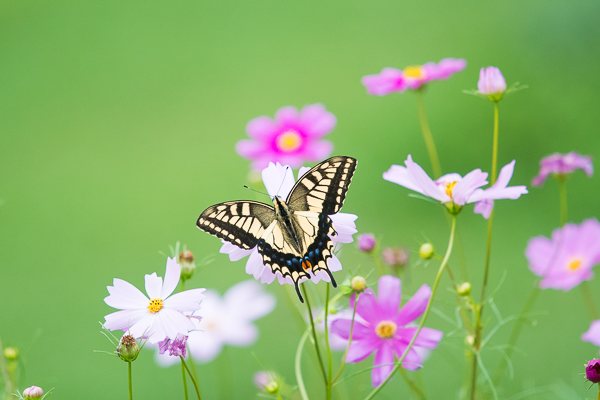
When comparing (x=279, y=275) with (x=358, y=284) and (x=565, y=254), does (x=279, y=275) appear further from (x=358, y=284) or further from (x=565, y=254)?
(x=565, y=254)

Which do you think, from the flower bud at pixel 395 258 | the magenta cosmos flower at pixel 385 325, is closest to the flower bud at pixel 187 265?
the magenta cosmos flower at pixel 385 325

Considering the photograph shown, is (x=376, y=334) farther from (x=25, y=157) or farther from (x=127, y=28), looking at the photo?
(x=127, y=28)

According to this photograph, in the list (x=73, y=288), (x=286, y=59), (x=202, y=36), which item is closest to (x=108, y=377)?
(x=73, y=288)

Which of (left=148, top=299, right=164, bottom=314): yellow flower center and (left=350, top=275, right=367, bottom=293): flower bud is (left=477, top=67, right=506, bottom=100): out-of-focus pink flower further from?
(left=148, top=299, right=164, bottom=314): yellow flower center

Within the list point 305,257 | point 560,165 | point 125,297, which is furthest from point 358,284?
point 560,165

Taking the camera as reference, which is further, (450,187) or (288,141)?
(288,141)

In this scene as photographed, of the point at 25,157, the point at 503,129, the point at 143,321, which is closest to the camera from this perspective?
the point at 143,321

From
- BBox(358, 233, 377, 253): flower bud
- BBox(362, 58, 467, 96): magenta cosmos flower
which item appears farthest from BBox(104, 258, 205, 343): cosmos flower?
BBox(362, 58, 467, 96): magenta cosmos flower
